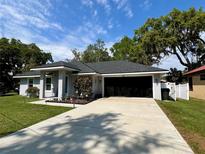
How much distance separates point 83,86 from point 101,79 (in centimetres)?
385

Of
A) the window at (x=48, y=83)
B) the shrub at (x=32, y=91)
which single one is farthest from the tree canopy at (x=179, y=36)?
the shrub at (x=32, y=91)

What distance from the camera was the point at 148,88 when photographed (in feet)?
61.3

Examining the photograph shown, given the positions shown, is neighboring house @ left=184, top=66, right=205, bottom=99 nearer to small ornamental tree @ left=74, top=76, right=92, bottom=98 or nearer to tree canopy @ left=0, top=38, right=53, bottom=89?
small ornamental tree @ left=74, top=76, right=92, bottom=98

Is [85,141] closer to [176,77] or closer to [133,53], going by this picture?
[176,77]

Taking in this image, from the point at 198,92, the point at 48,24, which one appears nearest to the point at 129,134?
the point at 48,24

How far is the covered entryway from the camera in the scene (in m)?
19.0

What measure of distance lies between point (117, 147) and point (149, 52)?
27138 mm

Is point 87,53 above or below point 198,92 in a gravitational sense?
above

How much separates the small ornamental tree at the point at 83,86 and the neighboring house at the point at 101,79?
0.46 m

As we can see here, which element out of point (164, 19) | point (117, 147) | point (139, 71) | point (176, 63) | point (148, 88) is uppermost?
point (164, 19)

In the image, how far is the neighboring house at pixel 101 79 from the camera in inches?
620

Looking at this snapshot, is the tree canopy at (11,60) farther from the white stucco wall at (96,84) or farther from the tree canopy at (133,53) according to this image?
the tree canopy at (133,53)

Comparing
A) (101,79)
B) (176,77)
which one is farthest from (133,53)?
(101,79)

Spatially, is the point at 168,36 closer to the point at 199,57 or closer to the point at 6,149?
the point at 199,57
